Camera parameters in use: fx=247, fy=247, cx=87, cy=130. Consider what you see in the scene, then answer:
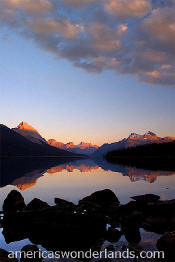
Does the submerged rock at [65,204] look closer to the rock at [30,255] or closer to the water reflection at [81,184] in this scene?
the water reflection at [81,184]

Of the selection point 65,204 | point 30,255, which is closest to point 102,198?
point 65,204

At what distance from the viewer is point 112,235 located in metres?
13.0

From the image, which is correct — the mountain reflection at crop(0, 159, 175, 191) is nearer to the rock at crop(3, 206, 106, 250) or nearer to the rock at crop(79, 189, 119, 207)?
the rock at crop(79, 189, 119, 207)

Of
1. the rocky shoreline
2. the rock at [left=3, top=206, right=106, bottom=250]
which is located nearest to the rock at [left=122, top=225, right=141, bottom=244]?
the rocky shoreline

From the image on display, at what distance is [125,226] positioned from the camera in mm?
14625

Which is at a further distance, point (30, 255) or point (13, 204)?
point (13, 204)

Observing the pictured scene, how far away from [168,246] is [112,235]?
384 cm

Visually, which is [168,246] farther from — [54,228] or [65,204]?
[65,204]

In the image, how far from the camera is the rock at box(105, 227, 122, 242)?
12.5 meters

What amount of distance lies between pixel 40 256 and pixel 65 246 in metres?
1.94

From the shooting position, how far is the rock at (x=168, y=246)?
9.57m

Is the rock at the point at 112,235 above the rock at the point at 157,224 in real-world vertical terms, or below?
below

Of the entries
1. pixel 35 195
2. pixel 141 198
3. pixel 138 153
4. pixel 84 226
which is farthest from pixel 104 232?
pixel 138 153

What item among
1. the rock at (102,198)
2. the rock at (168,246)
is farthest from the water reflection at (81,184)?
the rock at (168,246)
